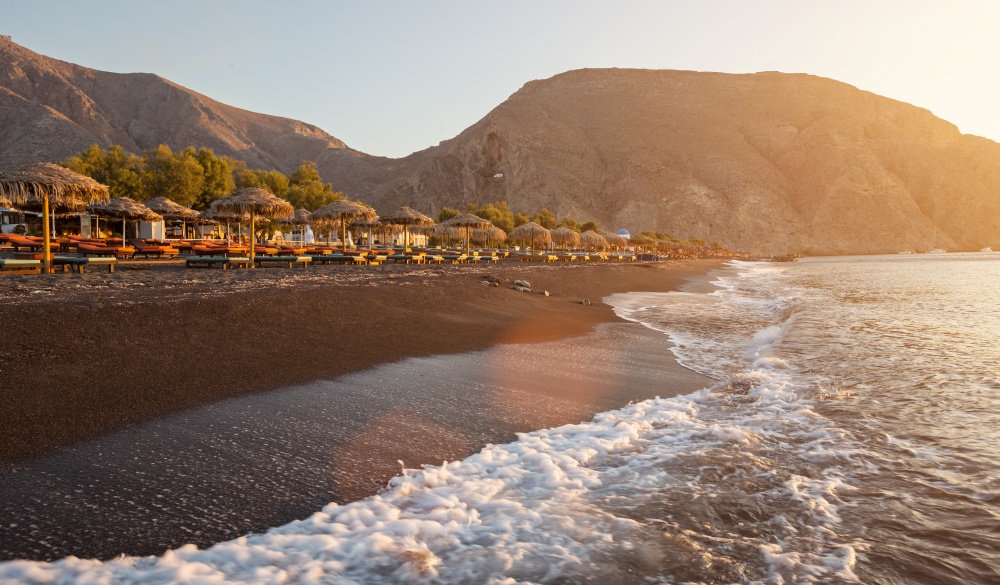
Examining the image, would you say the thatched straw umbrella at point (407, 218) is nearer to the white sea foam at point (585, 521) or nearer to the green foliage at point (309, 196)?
the green foliage at point (309, 196)

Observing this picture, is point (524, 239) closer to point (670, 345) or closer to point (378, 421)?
point (670, 345)

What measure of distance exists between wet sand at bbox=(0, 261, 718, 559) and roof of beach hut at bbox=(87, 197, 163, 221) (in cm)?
1752

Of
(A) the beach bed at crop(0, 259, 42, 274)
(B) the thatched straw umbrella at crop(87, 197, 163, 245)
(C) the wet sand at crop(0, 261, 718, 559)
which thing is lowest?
(C) the wet sand at crop(0, 261, 718, 559)

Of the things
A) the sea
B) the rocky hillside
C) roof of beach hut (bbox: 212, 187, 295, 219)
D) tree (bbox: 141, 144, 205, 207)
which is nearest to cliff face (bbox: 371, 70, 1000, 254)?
the rocky hillside

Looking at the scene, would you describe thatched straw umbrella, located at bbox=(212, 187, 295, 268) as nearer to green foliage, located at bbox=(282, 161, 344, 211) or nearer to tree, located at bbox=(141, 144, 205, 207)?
tree, located at bbox=(141, 144, 205, 207)

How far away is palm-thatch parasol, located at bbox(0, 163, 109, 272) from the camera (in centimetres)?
1388

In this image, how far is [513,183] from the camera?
12106 cm

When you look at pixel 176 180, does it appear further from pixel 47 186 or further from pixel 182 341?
pixel 182 341

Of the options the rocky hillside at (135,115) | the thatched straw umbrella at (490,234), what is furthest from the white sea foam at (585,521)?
the rocky hillside at (135,115)

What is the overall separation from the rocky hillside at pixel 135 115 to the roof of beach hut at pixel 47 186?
4130 inches

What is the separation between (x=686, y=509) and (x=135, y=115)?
571 feet

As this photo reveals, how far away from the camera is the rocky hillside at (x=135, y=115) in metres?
114

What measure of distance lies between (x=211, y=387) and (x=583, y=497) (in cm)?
388

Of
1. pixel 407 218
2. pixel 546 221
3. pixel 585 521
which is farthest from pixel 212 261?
pixel 546 221
